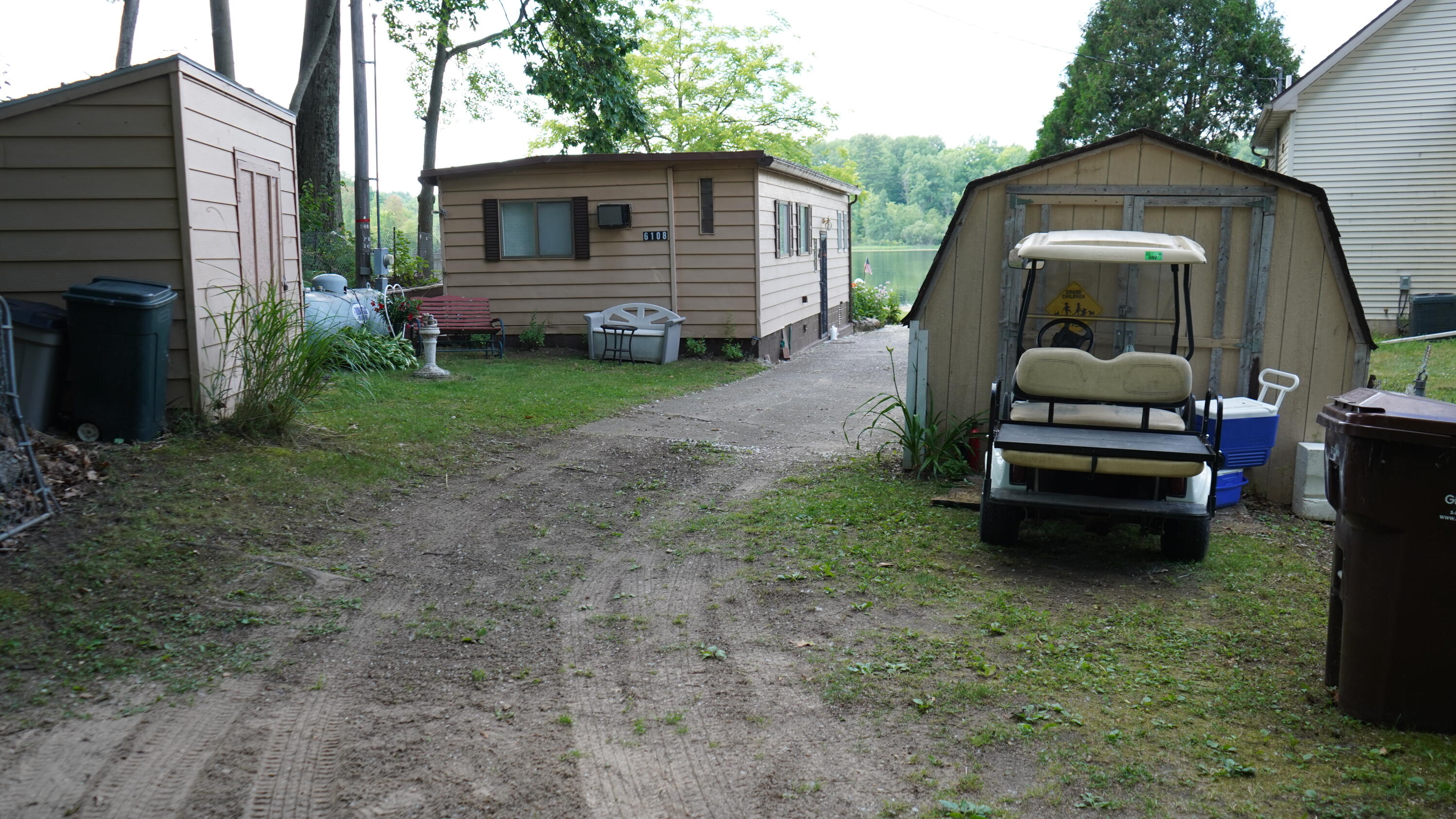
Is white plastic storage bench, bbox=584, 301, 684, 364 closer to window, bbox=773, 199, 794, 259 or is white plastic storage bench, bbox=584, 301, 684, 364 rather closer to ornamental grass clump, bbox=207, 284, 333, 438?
window, bbox=773, 199, 794, 259

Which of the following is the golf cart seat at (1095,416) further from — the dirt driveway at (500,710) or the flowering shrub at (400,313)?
the flowering shrub at (400,313)

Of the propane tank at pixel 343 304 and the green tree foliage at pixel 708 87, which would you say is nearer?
the propane tank at pixel 343 304

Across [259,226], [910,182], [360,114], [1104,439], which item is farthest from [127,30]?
[910,182]

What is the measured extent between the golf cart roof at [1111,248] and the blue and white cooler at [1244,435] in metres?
1.32

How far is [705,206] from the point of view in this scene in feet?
53.2

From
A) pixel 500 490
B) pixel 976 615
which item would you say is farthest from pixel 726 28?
pixel 976 615

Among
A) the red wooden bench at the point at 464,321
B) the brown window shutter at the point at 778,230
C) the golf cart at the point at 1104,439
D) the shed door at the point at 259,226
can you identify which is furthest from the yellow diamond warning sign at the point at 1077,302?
the red wooden bench at the point at 464,321

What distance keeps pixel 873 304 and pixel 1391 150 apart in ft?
38.5

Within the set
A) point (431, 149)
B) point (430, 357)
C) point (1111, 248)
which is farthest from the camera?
point (431, 149)

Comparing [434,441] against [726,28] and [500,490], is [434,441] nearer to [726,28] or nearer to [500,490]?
[500,490]

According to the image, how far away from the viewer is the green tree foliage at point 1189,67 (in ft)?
121

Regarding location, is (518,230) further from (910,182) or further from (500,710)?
(910,182)

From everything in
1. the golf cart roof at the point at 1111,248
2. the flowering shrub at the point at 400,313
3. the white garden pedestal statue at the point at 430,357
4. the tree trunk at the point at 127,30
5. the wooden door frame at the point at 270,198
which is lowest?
the white garden pedestal statue at the point at 430,357

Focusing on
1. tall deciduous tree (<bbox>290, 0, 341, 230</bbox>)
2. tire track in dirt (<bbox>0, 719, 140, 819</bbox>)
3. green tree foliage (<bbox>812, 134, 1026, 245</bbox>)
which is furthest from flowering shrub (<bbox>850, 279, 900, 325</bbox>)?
green tree foliage (<bbox>812, 134, 1026, 245</bbox>)
